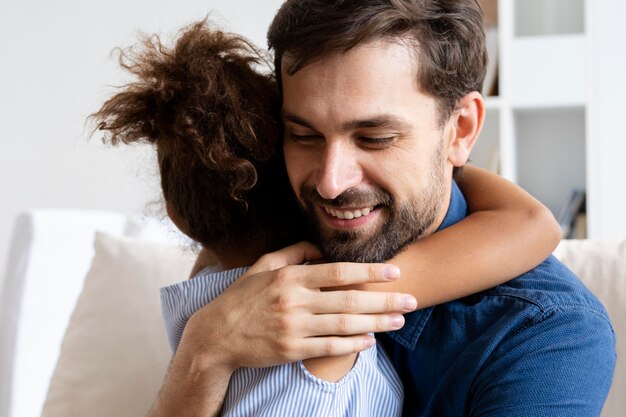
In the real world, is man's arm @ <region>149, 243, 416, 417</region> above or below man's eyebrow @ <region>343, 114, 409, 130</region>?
below

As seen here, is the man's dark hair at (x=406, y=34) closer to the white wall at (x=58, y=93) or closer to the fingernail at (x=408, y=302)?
the fingernail at (x=408, y=302)

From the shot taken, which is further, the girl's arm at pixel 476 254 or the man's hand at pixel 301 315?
the girl's arm at pixel 476 254

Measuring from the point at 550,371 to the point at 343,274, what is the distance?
12.3 inches

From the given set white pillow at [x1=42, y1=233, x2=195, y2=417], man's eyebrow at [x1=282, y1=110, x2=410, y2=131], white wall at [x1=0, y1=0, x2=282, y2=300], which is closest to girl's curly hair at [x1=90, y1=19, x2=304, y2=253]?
man's eyebrow at [x1=282, y1=110, x2=410, y2=131]

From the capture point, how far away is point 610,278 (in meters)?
1.62

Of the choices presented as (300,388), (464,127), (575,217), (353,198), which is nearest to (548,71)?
(575,217)

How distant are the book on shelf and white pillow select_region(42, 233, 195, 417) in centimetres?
209

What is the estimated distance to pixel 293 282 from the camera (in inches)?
47.1

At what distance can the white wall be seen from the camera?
3.79 metres

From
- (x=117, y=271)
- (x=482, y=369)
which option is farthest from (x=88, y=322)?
(x=482, y=369)

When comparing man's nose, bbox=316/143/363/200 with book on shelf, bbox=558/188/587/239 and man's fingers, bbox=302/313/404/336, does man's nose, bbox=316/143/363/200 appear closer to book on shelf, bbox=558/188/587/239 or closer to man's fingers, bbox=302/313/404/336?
man's fingers, bbox=302/313/404/336

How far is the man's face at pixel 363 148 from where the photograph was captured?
4.15 ft

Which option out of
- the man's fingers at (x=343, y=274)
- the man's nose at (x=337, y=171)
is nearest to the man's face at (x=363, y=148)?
the man's nose at (x=337, y=171)

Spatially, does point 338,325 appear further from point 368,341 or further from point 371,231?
point 371,231
